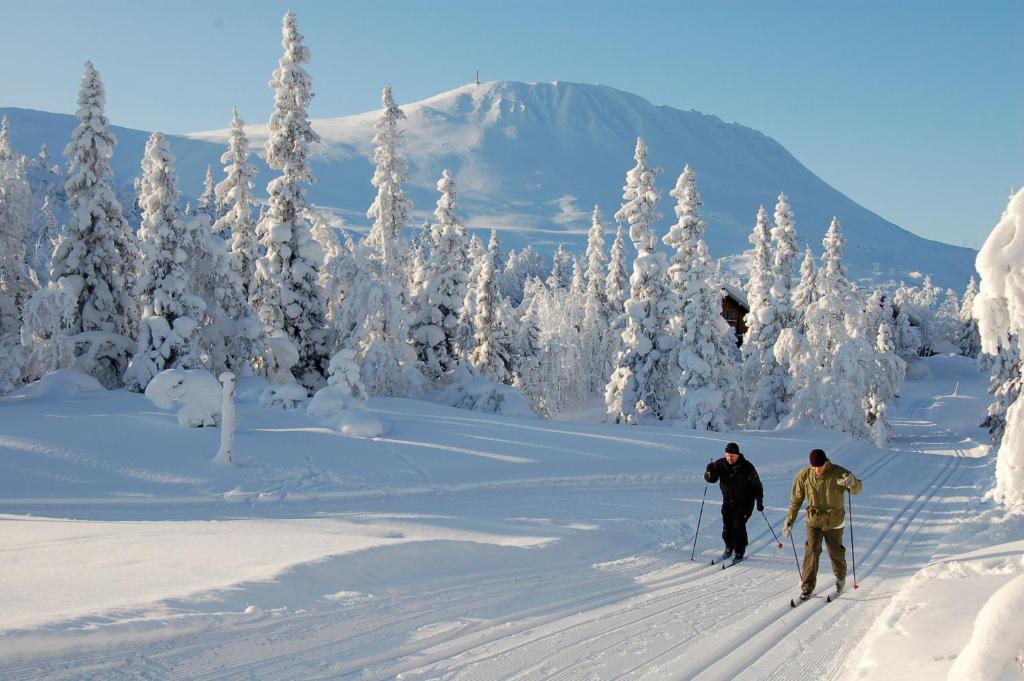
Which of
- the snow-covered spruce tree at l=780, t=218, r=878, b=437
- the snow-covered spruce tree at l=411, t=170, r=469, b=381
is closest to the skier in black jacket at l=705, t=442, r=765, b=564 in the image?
the snow-covered spruce tree at l=411, t=170, r=469, b=381

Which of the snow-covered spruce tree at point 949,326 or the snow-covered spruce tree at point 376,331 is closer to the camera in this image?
the snow-covered spruce tree at point 376,331

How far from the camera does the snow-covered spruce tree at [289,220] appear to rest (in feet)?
98.7

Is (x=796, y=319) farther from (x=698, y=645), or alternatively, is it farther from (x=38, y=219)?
(x=38, y=219)

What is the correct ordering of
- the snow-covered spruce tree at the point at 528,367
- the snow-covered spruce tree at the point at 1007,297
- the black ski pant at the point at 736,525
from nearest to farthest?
the snow-covered spruce tree at the point at 1007,297
the black ski pant at the point at 736,525
the snow-covered spruce tree at the point at 528,367

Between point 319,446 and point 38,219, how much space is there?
12531cm

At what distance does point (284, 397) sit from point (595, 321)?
4449cm

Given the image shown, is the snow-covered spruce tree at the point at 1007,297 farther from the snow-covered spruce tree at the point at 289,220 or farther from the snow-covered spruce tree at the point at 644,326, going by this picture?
the snow-covered spruce tree at the point at 644,326

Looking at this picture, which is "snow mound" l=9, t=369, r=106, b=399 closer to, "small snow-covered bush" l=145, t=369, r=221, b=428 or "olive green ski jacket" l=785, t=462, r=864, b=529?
"small snow-covered bush" l=145, t=369, r=221, b=428

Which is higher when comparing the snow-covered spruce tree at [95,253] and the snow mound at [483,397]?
the snow-covered spruce tree at [95,253]

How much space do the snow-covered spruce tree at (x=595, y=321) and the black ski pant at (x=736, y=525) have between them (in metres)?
54.2

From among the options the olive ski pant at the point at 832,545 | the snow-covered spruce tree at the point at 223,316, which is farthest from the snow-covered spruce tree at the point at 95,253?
the olive ski pant at the point at 832,545

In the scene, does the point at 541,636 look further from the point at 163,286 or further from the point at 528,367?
the point at 528,367

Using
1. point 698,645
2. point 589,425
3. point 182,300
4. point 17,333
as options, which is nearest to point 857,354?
point 589,425

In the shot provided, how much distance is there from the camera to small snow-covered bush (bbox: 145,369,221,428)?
20281 millimetres
